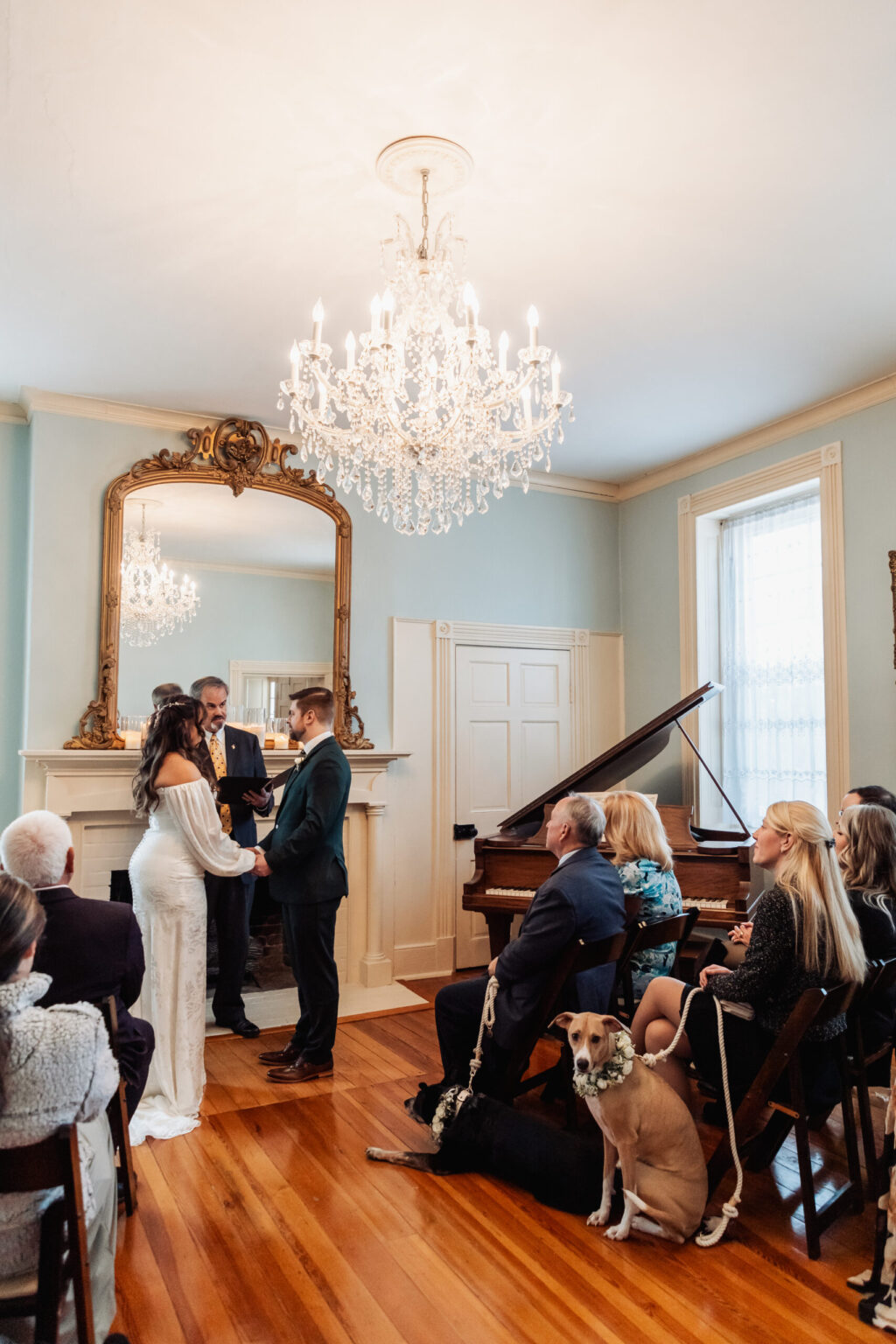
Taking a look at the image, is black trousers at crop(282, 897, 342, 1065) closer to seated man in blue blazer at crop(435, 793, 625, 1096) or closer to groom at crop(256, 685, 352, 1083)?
groom at crop(256, 685, 352, 1083)

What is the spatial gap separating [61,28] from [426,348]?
128cm

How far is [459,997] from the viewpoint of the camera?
3125 millimetres

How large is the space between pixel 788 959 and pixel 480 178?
100 inches

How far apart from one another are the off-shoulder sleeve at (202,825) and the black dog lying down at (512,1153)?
3.77 ft

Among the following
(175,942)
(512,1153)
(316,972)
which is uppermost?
→ (175,942)

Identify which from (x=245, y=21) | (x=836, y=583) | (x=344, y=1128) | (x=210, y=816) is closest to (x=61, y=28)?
(x=245, y=21)

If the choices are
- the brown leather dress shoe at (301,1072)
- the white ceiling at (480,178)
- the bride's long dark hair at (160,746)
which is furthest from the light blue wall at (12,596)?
the brown leather dress shoe at (301,1072)

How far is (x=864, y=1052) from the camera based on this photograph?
9.41ft

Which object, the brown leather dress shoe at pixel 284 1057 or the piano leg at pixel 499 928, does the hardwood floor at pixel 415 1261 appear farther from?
the piano leg at pixel 499 928

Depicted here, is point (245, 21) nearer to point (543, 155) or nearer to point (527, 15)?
point (527, 15)

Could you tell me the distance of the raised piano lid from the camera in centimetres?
443

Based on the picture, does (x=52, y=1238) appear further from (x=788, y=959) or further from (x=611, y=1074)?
(x=788, y=959)

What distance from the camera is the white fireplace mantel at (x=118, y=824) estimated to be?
14.5 ft

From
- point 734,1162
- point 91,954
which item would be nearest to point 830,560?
point 734,1162
